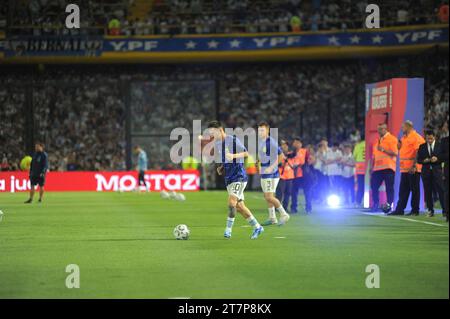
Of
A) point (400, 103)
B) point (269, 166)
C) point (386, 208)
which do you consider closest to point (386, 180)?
point (386, 208)

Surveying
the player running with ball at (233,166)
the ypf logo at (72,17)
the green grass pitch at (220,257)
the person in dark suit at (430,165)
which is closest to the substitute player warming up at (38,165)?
the green grass pitch at (220,257)

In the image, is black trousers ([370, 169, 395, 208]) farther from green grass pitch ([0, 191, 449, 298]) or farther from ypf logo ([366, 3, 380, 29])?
ypf logo ([366, 3, 380, 29])

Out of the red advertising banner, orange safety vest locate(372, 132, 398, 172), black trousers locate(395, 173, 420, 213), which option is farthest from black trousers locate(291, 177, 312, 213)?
the red advertising banner

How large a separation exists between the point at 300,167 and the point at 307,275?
1507 centimetres

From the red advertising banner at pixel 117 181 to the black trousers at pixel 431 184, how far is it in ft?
78.6

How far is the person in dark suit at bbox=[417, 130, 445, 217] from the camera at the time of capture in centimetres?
2306

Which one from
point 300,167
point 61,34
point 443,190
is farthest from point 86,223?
point 61,34

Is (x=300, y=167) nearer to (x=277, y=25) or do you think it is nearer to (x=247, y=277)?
(x=247, y=277)

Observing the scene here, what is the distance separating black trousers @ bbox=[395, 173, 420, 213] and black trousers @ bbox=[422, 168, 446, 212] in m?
0.38

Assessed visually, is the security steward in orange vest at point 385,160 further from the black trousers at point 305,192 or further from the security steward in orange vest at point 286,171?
the security steward in orange vest at point 286,171

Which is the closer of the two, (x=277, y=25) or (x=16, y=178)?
(x=16, y=178)

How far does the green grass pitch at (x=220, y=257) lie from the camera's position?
35.0 ft
